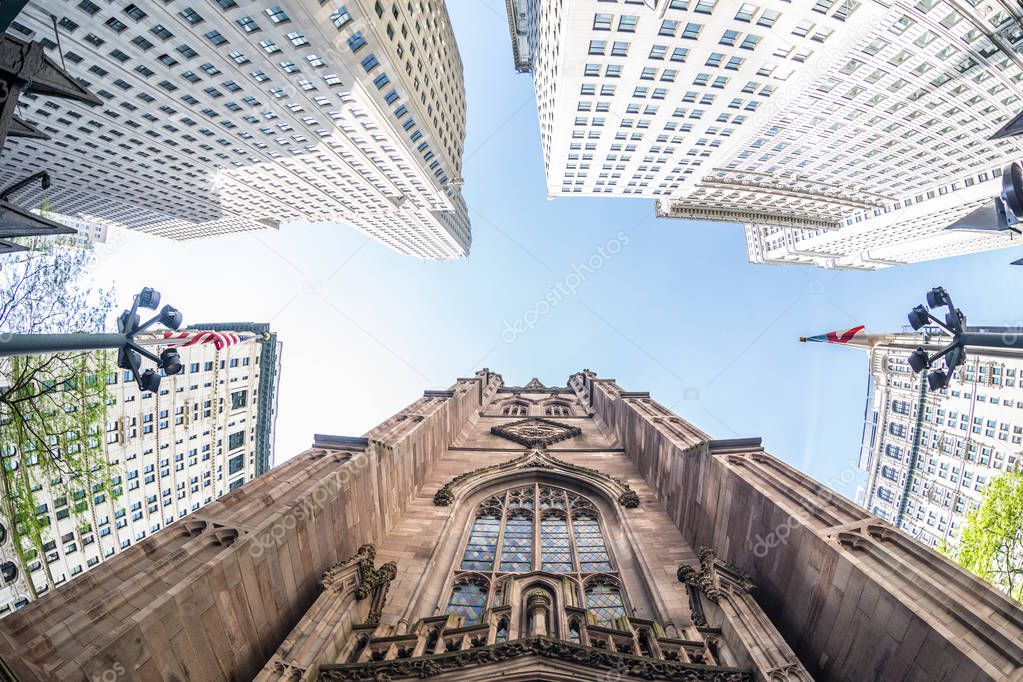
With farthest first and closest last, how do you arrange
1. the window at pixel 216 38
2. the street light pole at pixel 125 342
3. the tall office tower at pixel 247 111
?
the window at pixel 216 38
the tall office tower at pixel 247 111
the street light pole at pixel 125 342

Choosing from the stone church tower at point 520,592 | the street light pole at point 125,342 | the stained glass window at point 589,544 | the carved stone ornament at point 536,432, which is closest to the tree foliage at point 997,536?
the stone church tower at point 520,592

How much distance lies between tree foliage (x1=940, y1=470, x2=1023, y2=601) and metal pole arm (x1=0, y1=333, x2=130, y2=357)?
30.7m

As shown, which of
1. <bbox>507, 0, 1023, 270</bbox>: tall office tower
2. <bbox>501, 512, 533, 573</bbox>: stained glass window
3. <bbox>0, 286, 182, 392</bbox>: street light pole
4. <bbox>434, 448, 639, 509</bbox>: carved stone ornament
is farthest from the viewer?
<bbox>507, 0, 1023, 270</bbox>: tall office tower

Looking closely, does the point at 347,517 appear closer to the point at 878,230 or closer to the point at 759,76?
the point at 759,76

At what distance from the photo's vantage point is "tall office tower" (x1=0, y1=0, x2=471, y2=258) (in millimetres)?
29312

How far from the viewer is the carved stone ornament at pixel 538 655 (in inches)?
355

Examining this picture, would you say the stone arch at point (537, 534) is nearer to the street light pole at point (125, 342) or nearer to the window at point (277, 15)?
the street light pole at point (125, 342)

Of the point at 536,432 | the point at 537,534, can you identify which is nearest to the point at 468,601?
the point at 537,534

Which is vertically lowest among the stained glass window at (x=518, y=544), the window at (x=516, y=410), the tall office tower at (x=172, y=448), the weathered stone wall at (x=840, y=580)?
the tall office tower at (x=172, y=448)

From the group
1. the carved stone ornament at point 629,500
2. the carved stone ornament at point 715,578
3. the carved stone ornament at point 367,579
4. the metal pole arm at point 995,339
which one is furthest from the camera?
the carved stone ornament at point 629,500

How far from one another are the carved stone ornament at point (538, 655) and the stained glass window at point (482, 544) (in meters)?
6.11

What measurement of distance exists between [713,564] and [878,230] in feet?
271

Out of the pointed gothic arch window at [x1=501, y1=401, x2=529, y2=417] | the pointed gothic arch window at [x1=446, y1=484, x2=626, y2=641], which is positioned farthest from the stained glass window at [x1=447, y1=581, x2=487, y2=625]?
the pointed gothic arch window at [x1=501, y1=401, x2=529, y2=417]

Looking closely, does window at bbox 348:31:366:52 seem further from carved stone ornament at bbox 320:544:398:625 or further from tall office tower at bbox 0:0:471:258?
carved stone ornament at bbox 320:544:398:625
